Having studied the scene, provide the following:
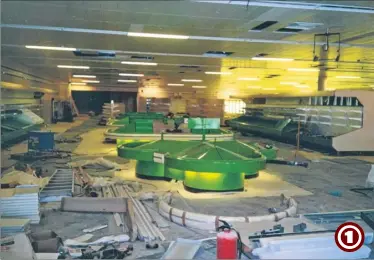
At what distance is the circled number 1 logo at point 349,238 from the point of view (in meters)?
3.00

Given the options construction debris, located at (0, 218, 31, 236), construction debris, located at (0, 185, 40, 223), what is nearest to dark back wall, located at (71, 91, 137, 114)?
construction debris, located at (0, 185, 40, 223)

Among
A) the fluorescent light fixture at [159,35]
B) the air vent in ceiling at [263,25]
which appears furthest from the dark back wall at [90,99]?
the air vent in ceiling at [263,25]

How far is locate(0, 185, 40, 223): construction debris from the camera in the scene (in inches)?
154

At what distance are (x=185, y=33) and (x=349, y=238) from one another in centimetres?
488

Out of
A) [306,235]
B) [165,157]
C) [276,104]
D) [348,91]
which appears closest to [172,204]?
[165,157]

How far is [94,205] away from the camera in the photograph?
4.39 m

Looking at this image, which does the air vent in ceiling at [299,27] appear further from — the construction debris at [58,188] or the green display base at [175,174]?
the construction debris at [58,188]

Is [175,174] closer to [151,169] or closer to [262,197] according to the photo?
[151,169]

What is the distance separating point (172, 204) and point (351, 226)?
84.4 inches

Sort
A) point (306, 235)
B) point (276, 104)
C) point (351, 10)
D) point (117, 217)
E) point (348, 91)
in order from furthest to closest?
point (276, 104), point (348, 91), point (351, 10), point (117, 217), point (306, 235)

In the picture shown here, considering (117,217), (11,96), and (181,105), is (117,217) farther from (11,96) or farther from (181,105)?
(181,105)

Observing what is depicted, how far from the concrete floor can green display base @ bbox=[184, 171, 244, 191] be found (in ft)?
0.43

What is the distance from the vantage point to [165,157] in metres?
5.35

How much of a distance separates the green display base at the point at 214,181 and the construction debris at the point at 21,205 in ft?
7.13
